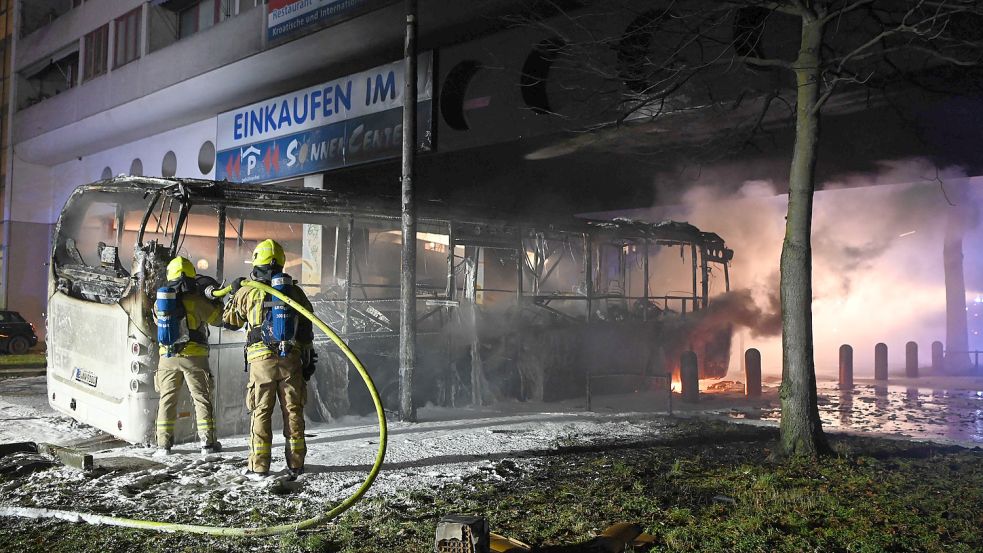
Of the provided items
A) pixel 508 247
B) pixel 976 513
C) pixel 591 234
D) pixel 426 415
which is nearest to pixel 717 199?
pixel 591 234

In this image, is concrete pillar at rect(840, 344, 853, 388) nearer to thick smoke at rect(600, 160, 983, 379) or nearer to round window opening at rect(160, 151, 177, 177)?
thick smoke at rect(600, 160, 983, 379)

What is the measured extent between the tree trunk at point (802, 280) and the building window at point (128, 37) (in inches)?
801

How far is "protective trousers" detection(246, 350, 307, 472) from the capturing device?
5641mm

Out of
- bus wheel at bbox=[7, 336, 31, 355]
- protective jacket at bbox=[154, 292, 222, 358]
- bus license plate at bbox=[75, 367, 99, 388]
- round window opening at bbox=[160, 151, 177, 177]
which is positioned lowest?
bus wheel at bbox=[7, 336, 31, 355]

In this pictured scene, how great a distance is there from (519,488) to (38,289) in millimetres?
27630

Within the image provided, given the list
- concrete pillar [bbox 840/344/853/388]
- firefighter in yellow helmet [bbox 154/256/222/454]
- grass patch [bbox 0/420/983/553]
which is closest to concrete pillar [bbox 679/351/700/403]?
concrete pillar [bbox 840/344/853/388]

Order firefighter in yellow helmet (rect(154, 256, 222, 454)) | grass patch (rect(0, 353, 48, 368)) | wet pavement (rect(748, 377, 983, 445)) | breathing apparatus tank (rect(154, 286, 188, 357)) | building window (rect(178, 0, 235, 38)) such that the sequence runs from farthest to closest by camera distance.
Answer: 1. building window (rect(178, 0, 235, 38))
2. grass patch (rect(0, 353, 48, 368))
3. wet pavement (rect(748, 377, 983, 445))
4. firefighter in yellow helmet (rect(154, 256, 222, 454))
5. breathing apparatus tank (rect(154, 286, 188, 357))

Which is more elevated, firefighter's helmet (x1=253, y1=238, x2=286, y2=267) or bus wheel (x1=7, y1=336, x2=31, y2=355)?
firefighter's helmet (x1=253, y1=238, x2=286, y2=267)

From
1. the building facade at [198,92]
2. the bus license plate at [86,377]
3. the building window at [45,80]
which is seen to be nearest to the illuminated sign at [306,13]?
the building facade at [198,92]

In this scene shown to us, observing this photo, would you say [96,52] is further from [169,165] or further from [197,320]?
[197,320]

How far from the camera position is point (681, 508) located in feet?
15.7

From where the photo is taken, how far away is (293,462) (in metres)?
5.68

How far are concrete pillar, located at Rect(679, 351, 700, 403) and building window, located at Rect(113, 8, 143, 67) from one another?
1850cm

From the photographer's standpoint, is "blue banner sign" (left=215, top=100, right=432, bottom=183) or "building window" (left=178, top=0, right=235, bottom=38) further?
"building window" (left=178, top=0, right=235, bottom=38)
